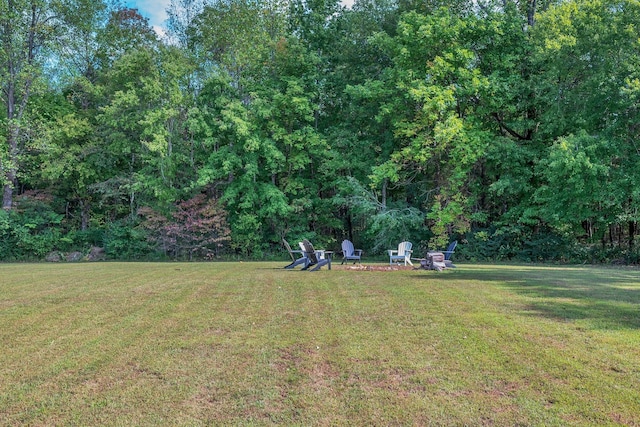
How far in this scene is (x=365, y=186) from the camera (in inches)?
808

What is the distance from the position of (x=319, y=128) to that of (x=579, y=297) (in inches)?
686

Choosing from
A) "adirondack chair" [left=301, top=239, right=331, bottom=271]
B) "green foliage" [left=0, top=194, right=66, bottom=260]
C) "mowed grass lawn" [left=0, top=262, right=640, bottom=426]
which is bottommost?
"mowed grass lawn" [left=0, top=262, right=640, bottom=426]

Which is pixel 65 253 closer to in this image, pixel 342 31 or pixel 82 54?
pixel 82 54

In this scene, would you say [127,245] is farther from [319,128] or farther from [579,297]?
[579,297]

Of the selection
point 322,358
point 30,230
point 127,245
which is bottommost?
point 322,358

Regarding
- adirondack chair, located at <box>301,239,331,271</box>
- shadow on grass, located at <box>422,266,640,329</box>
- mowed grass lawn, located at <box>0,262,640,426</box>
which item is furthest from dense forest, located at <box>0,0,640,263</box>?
mowed grass lawn, located at <box>0,262,640,426</box>

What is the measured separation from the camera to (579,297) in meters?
6.50

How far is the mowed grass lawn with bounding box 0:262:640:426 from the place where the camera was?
A: 3.06 metres

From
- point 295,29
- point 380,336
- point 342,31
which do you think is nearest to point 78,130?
point 295,29

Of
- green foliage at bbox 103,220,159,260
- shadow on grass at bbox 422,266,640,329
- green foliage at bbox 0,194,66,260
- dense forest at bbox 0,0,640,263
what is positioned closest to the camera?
shadow on grass at bbox 422,266,640,329

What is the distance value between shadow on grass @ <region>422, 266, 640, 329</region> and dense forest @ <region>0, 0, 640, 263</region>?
23.4 feet

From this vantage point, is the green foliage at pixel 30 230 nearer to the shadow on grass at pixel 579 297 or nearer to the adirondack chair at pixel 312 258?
the adirondack chair at pixel 312 258

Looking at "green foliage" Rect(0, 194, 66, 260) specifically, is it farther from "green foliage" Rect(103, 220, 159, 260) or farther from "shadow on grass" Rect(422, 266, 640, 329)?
"shadow on grass" Rect(422, 266, 640, 329)

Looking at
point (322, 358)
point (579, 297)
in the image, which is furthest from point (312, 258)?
point (322, 358)
